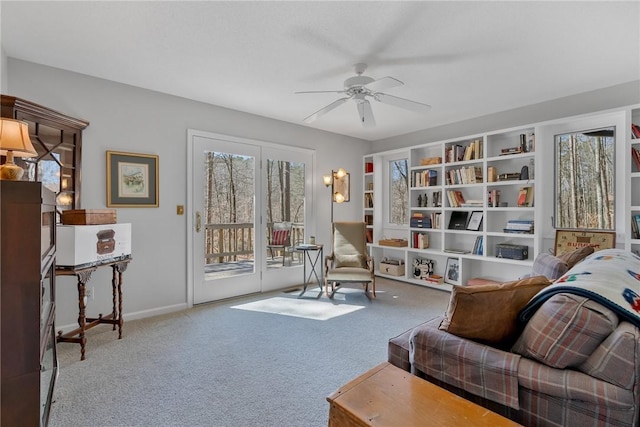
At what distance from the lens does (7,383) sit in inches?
37.8

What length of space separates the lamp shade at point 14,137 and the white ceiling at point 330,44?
842 millimetres

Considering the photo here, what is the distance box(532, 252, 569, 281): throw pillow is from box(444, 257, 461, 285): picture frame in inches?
77.5

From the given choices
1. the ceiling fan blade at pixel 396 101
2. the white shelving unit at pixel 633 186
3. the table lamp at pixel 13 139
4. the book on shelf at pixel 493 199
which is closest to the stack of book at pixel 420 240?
the book on shelf at pixel 493 199

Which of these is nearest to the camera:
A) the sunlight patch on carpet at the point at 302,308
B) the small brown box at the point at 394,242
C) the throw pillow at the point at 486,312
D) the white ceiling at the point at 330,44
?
the throw pillow at the point at 486,312

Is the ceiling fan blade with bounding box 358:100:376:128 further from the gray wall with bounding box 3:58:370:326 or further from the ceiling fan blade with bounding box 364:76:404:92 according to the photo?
the gray wall with bounding box 3:58:370:326

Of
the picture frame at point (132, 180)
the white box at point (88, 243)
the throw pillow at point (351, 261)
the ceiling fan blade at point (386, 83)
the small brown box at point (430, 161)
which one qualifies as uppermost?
the ceiling fan blade at point (386, 83)

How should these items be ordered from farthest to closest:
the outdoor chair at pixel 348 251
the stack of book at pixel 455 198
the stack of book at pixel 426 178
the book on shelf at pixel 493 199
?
1. the stack of book at pixel 426 178
2. the stack of book at pixel 455 198
3. the outdoor chair at pixel 348 251
4. the book on shelf at pixel 493 199

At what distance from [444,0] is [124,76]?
296 centimetres

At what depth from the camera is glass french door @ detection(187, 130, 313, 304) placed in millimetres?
3795

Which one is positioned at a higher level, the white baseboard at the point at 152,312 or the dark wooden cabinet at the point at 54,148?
the dark wooden cabinet at the point at 54,148

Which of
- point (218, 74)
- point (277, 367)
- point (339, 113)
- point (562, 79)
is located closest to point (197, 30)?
point (218, 74)

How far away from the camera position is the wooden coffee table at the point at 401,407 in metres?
0.96

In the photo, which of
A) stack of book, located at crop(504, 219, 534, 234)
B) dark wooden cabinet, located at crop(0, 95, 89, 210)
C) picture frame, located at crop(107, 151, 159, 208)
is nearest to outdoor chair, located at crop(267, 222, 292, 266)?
picture frame, located at crop(107, 151, 159, 208)

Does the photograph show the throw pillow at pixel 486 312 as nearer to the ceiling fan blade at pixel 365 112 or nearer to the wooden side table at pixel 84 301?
the ceiling fan blade at pixel 365 112
